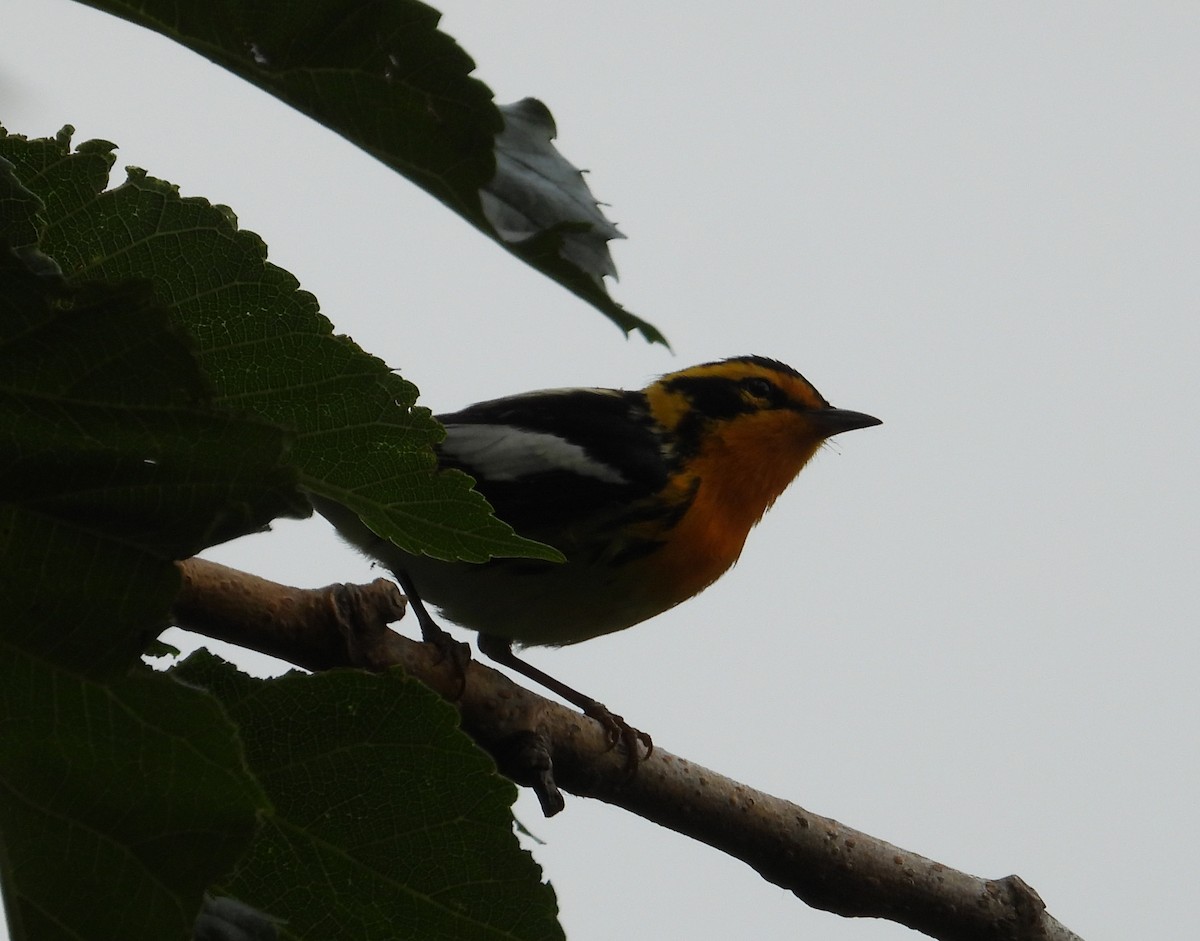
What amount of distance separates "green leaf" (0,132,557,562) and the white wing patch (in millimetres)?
2964

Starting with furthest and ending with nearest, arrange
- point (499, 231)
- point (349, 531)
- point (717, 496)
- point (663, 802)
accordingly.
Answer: point (717, 496) < point (349, 531) < point (663, 802) < point (499, 231)

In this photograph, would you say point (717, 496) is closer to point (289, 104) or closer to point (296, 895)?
point (296, 895)

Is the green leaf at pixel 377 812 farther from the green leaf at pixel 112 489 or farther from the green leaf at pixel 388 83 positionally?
the green leaf at pixel 388 83

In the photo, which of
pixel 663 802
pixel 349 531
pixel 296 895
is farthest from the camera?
pixel 349 531

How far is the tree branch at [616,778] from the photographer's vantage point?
2.61 meters

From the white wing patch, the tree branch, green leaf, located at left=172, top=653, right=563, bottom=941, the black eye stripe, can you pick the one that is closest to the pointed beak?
the black eye stripe

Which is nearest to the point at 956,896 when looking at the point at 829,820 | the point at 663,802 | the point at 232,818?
the point at 829,820

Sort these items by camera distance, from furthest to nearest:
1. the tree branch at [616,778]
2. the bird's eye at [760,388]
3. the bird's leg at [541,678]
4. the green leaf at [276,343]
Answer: the bird's eye at [760,388]
the bird's leg at [541,678]
the tree branch at [616,778]
the green leaf at [276,343]

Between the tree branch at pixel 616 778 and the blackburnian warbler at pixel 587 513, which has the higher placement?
the blackburnian warbler at pixel 587 513

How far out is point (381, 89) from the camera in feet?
4.18

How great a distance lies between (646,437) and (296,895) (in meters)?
3.84

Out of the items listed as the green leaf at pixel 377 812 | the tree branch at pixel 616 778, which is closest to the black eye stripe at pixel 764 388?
the tree branch at pixel 616 778

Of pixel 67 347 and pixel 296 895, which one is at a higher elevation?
pixel 67 347

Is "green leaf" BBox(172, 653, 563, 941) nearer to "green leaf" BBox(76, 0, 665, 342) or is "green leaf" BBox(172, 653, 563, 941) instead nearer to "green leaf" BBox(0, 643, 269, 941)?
"green leaf" BBox(0, 643, 269, 941)
